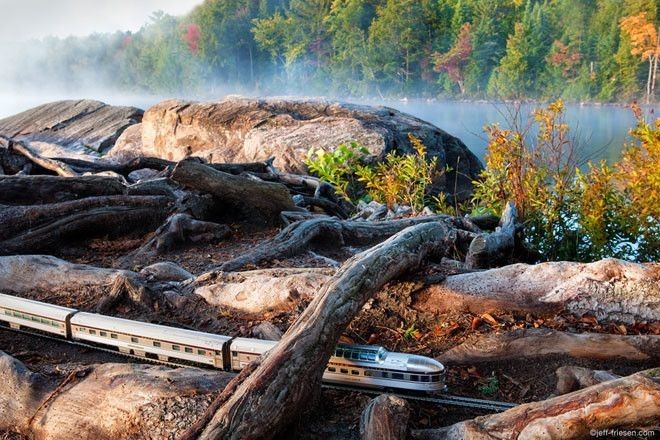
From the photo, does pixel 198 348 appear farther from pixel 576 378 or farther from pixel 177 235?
pixel 177 235

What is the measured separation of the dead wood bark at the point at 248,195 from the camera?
679 centimetres

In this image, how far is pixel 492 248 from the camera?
551 cm

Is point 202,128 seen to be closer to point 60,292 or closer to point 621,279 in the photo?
point 60,292

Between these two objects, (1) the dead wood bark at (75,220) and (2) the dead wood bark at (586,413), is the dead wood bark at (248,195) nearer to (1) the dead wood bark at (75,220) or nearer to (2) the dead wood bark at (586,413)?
(1) the dead wood bark at (75,220)

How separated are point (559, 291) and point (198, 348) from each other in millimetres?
1932

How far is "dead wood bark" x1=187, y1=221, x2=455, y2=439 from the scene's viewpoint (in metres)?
2.69

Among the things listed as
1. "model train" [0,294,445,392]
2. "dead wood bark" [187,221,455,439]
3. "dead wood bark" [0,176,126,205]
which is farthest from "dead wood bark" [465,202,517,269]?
"dead wood bark" [0,176,126,205]

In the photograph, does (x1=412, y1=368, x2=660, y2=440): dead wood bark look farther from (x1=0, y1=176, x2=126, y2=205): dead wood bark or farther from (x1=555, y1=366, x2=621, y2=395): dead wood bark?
(x1=0, y1=176, x2=126, y2=205): dead wood bark

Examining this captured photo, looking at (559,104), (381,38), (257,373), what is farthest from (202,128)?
(381,38)

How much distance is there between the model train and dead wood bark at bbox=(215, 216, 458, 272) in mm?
1282

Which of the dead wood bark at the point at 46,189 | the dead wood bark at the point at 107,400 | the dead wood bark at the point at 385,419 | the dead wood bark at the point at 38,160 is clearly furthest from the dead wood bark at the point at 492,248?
the dead wood bark at the point at 38,160

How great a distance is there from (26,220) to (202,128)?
7.15 m

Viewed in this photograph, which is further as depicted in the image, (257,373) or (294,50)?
(294,50)

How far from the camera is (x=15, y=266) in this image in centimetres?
536
